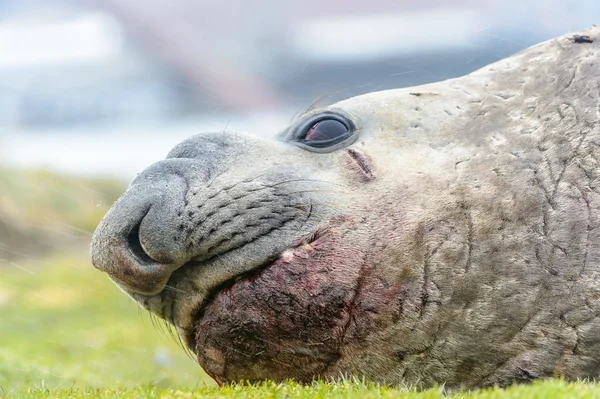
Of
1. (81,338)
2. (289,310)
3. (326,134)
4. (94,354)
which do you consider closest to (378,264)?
(289,310)

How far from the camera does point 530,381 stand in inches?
183

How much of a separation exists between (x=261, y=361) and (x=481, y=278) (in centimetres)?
130

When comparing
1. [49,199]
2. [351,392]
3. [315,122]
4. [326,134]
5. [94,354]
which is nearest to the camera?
[351,392]

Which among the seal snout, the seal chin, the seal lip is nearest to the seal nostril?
the seal snout

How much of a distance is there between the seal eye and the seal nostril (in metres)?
1.29

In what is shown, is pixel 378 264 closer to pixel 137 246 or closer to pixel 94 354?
pixel 137 246

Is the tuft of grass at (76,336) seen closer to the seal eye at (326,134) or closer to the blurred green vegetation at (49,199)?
the blurred green vegetation at (49,199)

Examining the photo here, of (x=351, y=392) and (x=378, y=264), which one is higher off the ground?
(x=378, y=264)

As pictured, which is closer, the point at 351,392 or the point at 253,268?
the point at 351,392

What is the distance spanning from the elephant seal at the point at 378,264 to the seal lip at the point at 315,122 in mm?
317

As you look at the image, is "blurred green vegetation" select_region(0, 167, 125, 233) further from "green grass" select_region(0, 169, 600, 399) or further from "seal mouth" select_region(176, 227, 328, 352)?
"seal mouth" select_region(176, 227, 328, 352)

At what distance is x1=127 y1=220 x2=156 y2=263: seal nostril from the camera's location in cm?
462

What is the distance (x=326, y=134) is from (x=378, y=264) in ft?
3.56

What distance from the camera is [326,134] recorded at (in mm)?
5375
